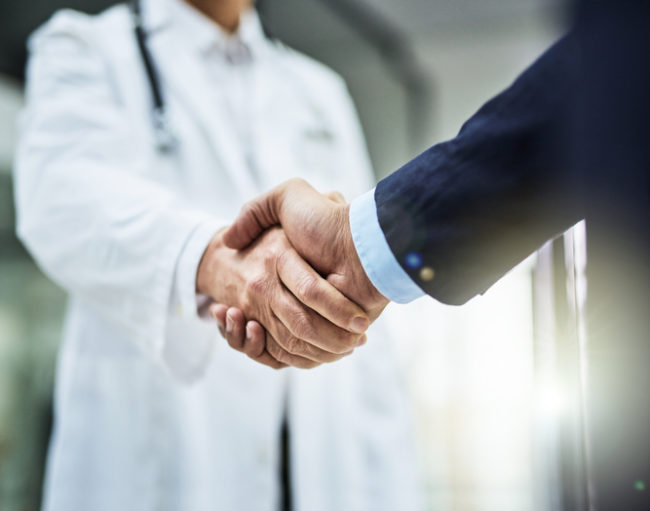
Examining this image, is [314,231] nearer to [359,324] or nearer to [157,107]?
[359,324]

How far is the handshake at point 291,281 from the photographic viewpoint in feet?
1.89

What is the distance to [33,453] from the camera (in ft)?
6.25

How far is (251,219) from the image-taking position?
2.12ft

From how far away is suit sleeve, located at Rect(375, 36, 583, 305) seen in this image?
16.4 inches

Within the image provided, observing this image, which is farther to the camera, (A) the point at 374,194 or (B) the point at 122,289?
(B) the point at 122,289

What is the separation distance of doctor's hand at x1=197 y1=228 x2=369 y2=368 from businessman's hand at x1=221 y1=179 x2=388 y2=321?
0.04ft

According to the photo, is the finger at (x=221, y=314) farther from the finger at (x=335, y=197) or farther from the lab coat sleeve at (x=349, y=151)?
the lab coat sleeve at (x=349, y=151)

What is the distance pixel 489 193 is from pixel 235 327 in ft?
1.00

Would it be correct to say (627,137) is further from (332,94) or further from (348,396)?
(332,94)

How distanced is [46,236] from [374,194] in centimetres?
47

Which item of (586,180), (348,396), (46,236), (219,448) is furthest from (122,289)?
(586,180)

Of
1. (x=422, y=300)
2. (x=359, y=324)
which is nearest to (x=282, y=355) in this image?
(x=359, y=324)

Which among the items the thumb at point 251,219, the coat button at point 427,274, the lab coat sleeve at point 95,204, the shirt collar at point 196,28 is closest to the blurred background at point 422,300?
the shirt collar at point 196,28

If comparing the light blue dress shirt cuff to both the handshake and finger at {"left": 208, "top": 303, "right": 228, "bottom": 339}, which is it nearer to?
the handshake
